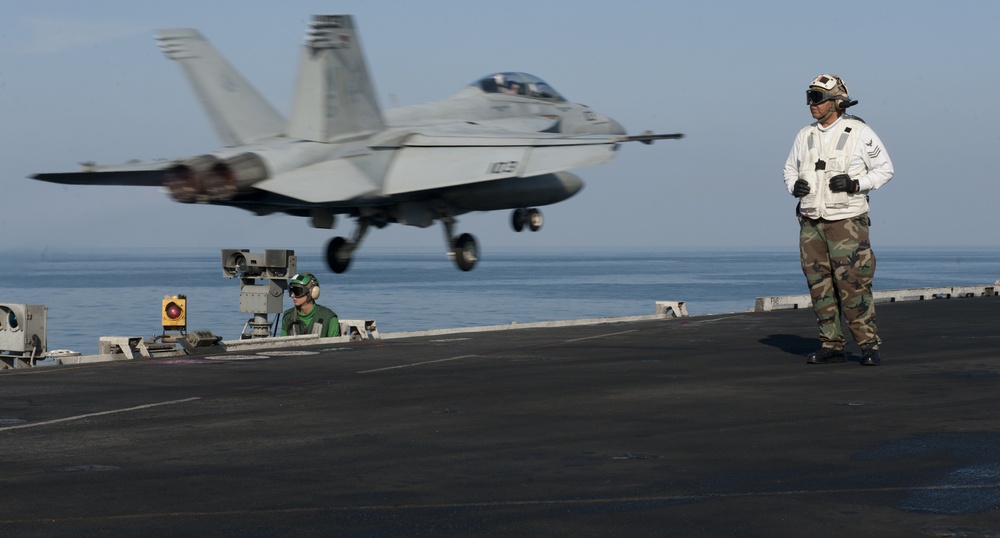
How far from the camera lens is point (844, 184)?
1208 cm

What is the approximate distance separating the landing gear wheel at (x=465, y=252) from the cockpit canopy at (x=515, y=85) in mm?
4338

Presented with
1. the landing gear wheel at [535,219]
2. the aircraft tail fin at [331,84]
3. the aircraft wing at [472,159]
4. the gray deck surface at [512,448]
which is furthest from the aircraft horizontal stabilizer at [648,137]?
the gray deck surface at [512,448]

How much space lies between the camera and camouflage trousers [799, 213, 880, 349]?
1238 centimetres

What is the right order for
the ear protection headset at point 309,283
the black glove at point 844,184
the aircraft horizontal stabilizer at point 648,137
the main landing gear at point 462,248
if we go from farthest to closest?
the main landing gear at point 462,248
the aircraft horizontal stabilizer at point 648,137
the ear protection headset at point 309,283
the black glove at point 844,184

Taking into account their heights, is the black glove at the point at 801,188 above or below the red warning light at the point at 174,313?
above

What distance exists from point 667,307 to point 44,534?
950 inches

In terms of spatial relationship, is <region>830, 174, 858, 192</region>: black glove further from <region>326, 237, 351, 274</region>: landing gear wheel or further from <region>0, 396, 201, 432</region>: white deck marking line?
<region>326, 237, 351, 274</region>: landing gear wheel

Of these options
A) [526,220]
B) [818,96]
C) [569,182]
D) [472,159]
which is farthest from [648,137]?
[818,96]

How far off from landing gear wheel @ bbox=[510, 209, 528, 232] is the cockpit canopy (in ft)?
12.2

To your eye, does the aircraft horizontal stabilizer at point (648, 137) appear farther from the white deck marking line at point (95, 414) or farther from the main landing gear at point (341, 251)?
the white deck marking line at point (95, 414)

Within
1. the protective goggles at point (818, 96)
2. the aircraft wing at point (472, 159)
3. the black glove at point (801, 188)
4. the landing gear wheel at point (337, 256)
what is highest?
the protective goggles at point (818, 96)

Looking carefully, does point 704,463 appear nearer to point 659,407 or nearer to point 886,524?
point 886,524

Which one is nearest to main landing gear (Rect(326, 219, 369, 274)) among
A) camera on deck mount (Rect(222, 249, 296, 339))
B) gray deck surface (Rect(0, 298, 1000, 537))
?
camera on deck mount (Rect(222, 249, 296, 339))

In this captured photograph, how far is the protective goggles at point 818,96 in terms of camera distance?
1241 centimetres
